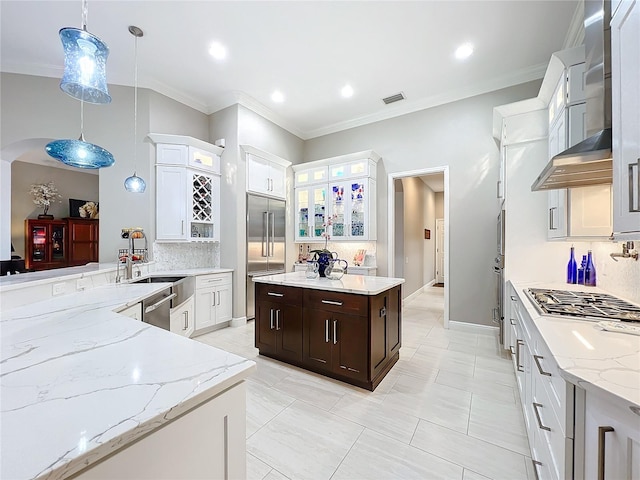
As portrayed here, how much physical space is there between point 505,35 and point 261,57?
9.32ft

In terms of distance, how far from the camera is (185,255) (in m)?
4.29

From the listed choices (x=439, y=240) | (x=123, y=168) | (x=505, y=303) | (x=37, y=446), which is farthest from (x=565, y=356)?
(x=439, y=240)

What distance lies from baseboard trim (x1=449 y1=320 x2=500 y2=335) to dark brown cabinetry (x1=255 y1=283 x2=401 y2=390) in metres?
1.59

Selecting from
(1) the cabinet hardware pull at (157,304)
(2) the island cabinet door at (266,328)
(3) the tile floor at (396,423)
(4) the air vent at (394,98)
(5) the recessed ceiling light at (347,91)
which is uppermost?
(5) the recessed ceiling light at (347,91)

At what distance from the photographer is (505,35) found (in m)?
2.99

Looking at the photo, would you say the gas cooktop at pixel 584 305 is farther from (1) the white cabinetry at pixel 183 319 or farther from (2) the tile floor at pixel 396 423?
(1) the white cabinetry at pixel 183 319

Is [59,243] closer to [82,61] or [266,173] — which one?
[266,173]

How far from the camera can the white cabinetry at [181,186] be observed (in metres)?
3.87

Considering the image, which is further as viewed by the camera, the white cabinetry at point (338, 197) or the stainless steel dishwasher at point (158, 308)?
the white cabinetry at point (338, 197)

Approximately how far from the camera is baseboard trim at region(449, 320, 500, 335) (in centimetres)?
382

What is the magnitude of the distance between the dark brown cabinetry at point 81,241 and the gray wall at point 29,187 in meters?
0.44

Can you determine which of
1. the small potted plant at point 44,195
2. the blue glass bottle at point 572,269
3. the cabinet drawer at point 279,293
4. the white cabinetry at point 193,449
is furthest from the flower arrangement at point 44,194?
the blue glass bottle at point 572,269

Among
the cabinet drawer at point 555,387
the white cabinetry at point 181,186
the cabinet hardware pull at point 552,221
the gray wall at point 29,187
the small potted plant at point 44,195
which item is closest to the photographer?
the cabinet drawer at point 555,387

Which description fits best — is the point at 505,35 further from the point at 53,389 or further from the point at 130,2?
the point at 53,389
